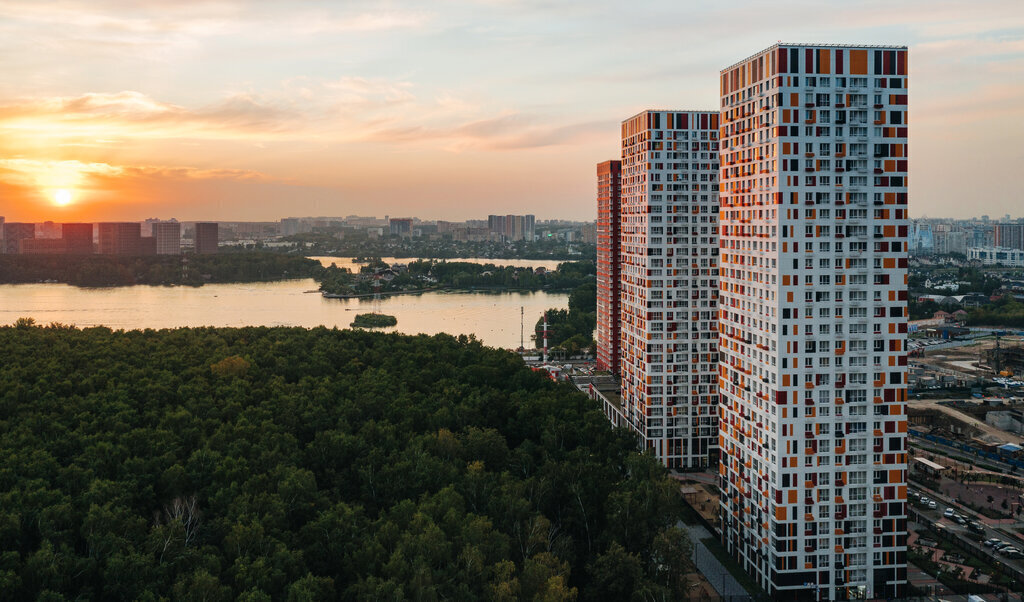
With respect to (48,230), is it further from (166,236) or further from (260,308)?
(260,308)

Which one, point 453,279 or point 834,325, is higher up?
point 834,325

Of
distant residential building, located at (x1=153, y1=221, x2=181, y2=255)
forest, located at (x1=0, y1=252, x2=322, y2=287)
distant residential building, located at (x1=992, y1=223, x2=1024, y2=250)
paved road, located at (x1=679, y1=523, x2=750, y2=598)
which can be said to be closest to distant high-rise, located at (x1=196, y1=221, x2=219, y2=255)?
distant residential building, located at (x1=153, y1=221, x2=181, y2=255)

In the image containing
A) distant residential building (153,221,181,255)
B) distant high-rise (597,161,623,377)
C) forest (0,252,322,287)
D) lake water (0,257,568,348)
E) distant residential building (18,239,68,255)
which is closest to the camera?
distant high-rise (597,161,623,377)

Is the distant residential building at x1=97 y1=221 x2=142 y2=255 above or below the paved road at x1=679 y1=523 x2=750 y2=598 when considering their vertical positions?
above

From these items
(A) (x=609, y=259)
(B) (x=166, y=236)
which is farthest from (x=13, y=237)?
(A) (x=609, y=259)

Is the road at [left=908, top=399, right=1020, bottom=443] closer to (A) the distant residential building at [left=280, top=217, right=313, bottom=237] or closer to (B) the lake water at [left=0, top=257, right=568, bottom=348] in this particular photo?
(B) the lake water at [left=0, top=257, right=568, bottom=348]

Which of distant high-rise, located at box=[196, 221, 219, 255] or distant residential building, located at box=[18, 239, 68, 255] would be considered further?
distant high-rise, located at box=[196, 221, 219, 255]

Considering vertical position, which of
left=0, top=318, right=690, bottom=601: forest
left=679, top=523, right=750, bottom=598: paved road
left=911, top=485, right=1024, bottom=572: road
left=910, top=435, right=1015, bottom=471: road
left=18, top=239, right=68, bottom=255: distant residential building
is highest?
left=18, top=239, right=68, bottom=255: distant residential building
